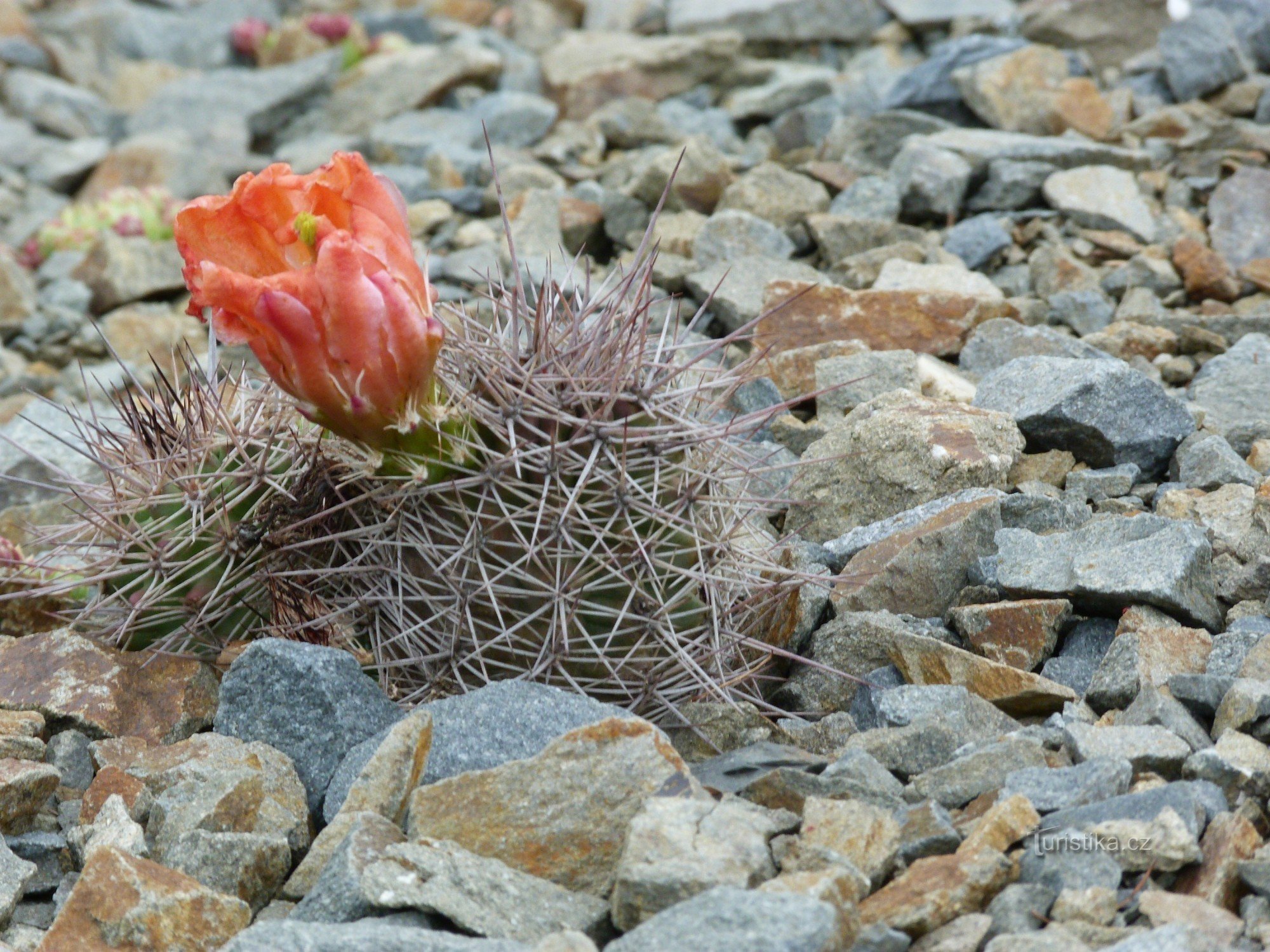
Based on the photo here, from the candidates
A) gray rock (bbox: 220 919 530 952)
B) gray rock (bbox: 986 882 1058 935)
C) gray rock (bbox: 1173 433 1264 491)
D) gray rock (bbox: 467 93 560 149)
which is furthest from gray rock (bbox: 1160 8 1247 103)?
gray rock (bbox: 220 919 530 952)

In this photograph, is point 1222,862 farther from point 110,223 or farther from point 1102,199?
point 110,223

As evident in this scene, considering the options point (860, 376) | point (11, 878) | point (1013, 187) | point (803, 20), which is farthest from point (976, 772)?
point (803, 20)

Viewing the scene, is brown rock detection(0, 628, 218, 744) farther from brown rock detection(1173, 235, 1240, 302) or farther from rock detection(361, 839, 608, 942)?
brown rock detection(1173, 235, 1240, 302)

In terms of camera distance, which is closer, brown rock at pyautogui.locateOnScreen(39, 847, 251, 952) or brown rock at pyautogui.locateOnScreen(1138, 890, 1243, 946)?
brown rock at pyautogui.locateOnScreen(1138, 890, 1243, 946)

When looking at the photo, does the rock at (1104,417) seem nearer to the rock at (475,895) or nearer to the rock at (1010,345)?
the rock at (1010,345)

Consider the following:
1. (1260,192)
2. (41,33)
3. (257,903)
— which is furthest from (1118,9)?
(41,33)
